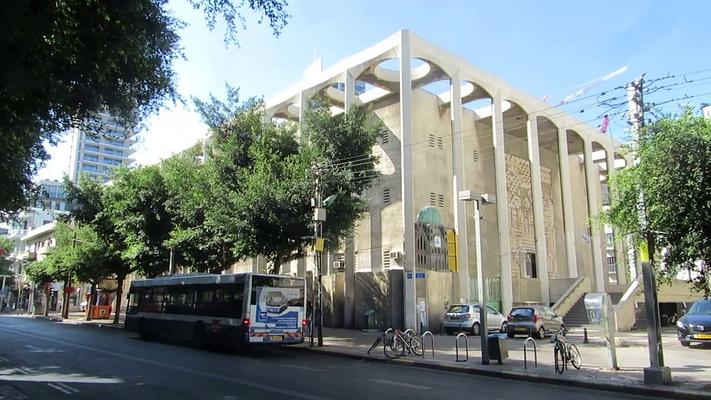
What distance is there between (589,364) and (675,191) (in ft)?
21.9

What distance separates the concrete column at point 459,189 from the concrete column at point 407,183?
12.6 ft

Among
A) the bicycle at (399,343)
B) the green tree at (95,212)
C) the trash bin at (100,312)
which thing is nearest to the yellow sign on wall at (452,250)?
the bicycle at (399,343)

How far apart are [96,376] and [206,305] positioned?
8.38m

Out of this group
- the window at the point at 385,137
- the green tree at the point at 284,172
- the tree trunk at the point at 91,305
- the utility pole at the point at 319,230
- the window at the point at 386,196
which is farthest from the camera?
the tree trunk at the point at 91,305

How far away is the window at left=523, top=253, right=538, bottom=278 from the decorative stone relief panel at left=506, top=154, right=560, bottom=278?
0.29 m

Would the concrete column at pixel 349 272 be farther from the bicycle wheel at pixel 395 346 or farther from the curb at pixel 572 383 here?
the curb at pixel 572 383

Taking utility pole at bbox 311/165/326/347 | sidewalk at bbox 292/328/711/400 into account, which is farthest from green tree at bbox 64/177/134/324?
sidewalk at bbox 292/328/711/400

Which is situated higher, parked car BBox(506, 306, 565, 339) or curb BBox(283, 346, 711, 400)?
parked car BBox(506, 306, 565, 339)

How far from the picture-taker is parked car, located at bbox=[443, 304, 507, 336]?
85.9 ft

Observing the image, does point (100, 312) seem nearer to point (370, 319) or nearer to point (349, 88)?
point (370, 319)

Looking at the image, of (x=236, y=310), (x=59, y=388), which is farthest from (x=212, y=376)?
(x=236, y=310)

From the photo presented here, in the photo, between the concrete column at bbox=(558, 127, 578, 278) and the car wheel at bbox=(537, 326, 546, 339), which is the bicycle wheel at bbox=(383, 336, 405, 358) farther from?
the concrete column at bbox=(558, 127, 578, 278)

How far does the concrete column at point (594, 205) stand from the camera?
44.3m

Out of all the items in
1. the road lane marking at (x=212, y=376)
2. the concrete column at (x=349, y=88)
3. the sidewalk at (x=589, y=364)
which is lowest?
the sidewalk at (x=589, y=364)
